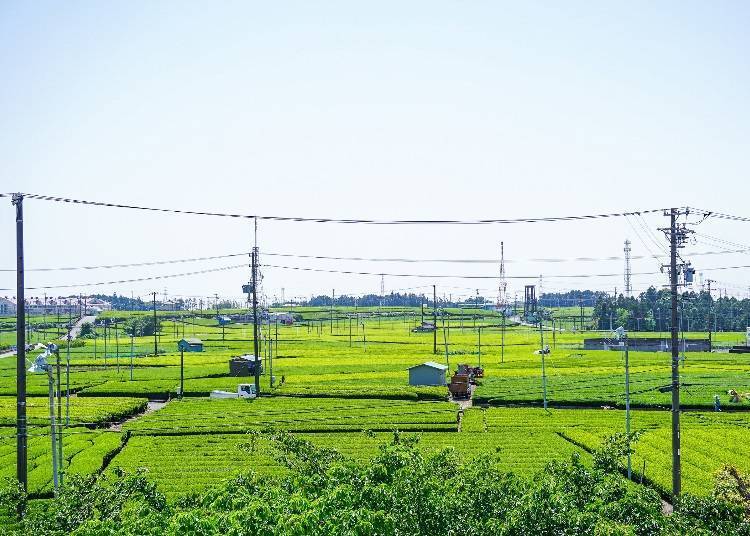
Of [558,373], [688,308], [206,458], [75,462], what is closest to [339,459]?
[206,458]

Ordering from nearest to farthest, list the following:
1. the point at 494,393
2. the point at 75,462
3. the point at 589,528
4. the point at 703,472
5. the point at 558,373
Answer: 1. the point at 589,528
2. the point at 703,472
3. the point at 75,462
4. the point at 494,393
5. the point at 558,373

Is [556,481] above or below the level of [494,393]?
above

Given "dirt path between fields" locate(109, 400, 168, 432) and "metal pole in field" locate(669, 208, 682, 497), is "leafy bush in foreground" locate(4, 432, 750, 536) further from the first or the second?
"dirt path between fields" locate(109, 400, 168, 432)

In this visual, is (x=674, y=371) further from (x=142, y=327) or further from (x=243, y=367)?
(x=142, y=327)

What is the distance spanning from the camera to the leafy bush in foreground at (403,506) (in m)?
14.6

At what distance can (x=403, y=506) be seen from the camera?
17047 millimetres

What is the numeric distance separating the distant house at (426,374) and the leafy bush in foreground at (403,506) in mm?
46870

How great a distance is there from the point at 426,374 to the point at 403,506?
51.6 metres

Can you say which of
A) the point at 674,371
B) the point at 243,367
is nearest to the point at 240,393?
the point at 243,367

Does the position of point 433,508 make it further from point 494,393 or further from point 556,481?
point 494,393

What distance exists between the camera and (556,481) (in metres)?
18.8

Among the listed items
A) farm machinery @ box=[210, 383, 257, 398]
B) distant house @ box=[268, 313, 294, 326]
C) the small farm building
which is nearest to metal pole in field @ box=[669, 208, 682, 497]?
farm machinery @ box=[210, 383, 257, 398]

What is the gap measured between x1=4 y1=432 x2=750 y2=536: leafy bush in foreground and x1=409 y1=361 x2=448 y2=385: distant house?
154 feet

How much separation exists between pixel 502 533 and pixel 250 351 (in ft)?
304
